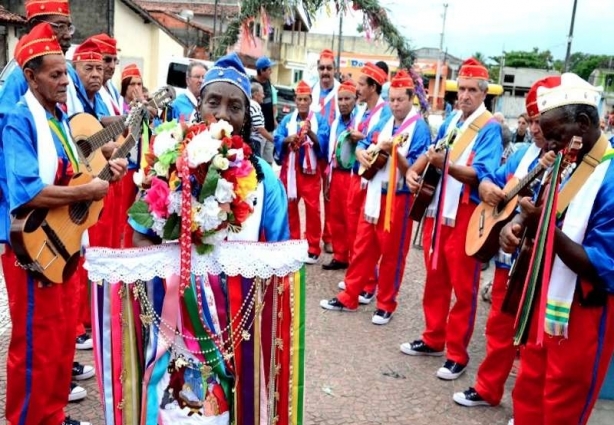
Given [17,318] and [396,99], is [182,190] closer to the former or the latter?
[17,318]

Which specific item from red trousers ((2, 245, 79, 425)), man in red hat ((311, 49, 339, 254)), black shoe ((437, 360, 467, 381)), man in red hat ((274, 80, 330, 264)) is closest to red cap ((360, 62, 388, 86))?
man in red hat ((311, 49, 339, 254))

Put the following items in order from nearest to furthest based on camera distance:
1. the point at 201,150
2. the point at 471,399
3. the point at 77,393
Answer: the point at 201,150
the point at 77,393
the point at 471,399

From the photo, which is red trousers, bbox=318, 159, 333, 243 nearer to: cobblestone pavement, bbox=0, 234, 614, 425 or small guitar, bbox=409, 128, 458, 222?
cobblestone pavement, bbox=0, 234, 614, 425

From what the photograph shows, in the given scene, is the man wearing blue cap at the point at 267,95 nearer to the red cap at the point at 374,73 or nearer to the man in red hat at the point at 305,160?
the man in red hat at the point at 305,160

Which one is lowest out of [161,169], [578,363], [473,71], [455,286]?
[455,286]

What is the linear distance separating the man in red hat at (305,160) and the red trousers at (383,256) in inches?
68.6

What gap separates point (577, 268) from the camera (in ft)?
9.52

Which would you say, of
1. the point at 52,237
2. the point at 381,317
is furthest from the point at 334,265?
the point at 52,237

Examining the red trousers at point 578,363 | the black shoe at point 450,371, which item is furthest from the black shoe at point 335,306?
the red trousers at point 578,363

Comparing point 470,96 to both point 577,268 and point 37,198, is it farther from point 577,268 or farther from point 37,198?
point 37,198

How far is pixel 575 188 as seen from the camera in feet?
9.60

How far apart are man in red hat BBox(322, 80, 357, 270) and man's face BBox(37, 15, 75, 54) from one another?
327cm

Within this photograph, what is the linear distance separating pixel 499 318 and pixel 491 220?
703 mm

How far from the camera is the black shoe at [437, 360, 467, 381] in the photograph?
4.89 m
